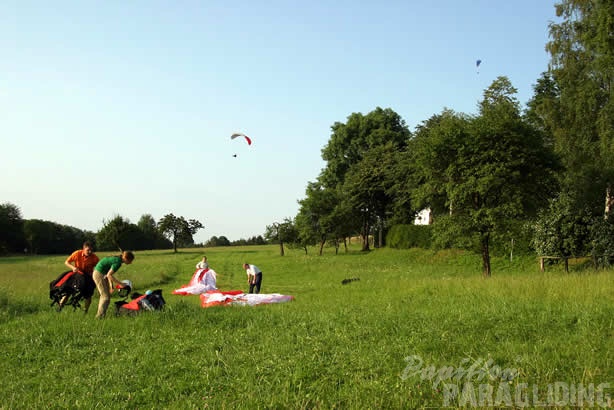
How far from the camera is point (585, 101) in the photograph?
2317 cm

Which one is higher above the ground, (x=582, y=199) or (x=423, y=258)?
(x=582, y=199)

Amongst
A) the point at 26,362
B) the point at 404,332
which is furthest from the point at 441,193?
the point at 26,362

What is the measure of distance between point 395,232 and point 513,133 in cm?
2526

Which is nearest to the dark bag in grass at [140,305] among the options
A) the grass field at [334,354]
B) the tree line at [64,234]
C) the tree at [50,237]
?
the grass field at [334,354]

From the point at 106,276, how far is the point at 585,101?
2403cm

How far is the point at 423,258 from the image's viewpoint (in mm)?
35969

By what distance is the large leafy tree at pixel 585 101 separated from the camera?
70.9 ft

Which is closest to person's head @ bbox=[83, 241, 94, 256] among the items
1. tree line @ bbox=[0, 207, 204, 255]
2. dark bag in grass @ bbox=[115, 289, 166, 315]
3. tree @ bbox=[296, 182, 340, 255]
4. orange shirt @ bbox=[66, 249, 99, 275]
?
orange shirt @ bbox=[66, 249, 99, 275]

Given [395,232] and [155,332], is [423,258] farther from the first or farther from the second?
[155,332]

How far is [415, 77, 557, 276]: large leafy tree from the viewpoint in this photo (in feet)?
68.9

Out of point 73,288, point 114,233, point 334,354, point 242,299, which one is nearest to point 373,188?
point 242,299

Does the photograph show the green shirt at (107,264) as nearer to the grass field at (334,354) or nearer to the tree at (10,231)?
the grass field at (334,354)

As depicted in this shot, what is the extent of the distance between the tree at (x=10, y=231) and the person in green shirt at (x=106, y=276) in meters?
88.6

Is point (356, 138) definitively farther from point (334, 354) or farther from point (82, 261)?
point (334, 354)
